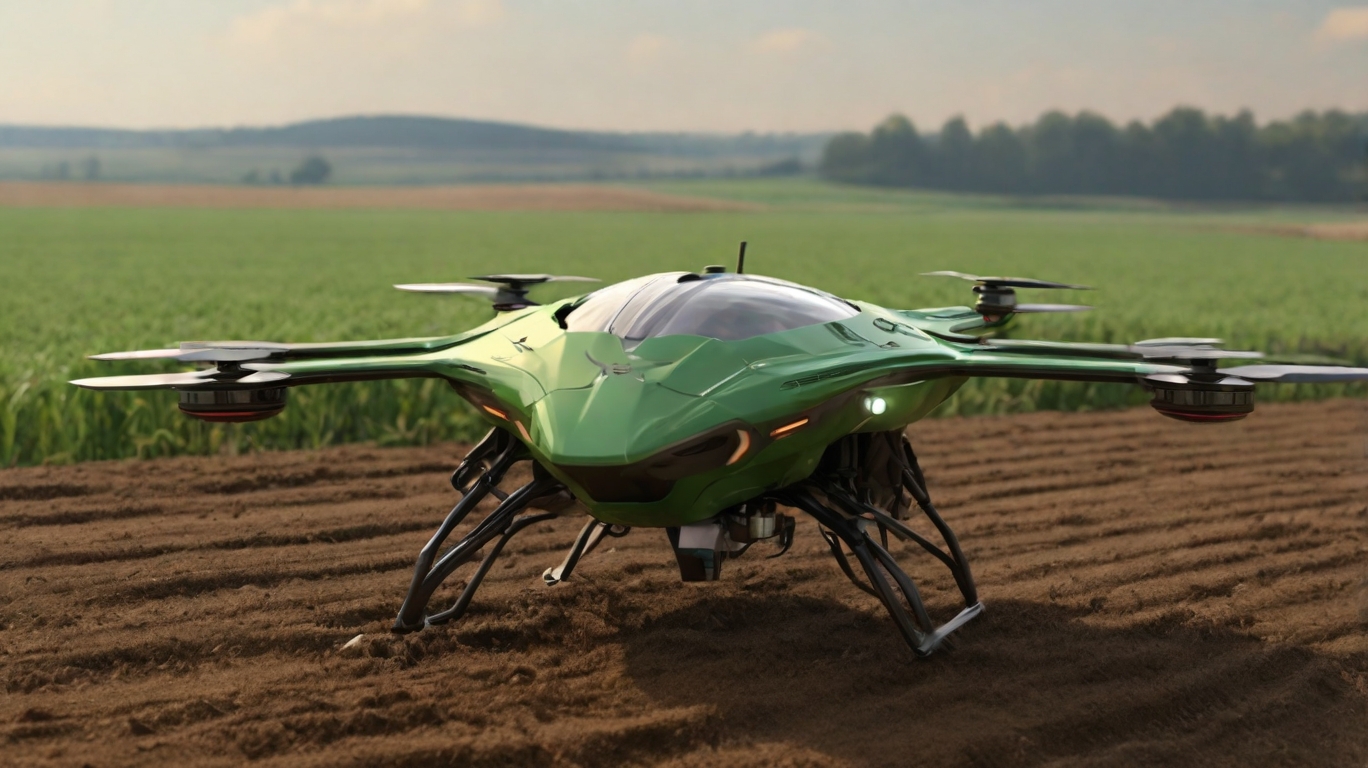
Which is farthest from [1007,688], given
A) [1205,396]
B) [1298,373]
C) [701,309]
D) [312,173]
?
[312,173]

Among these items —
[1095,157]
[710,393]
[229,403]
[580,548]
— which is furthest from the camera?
[1095,157]

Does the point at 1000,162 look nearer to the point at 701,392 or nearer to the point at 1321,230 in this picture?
the point at 1321,230

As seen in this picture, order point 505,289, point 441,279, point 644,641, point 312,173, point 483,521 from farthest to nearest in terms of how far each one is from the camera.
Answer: point 312,173, point 441,279, point 505,289, point 644,641, point 483,521

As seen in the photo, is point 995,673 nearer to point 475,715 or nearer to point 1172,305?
point 475,715

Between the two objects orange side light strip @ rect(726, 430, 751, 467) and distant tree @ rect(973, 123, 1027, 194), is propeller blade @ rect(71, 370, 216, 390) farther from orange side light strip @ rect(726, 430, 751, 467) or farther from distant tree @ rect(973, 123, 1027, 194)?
distant tree @ rect(973, 123, 1027, 194)

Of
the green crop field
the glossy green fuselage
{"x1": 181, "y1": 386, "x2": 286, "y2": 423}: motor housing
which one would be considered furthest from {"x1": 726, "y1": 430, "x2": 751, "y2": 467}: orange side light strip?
the green crop field

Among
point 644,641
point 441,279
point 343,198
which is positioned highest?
point 343,198

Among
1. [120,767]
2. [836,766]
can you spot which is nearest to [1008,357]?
[836,766]
